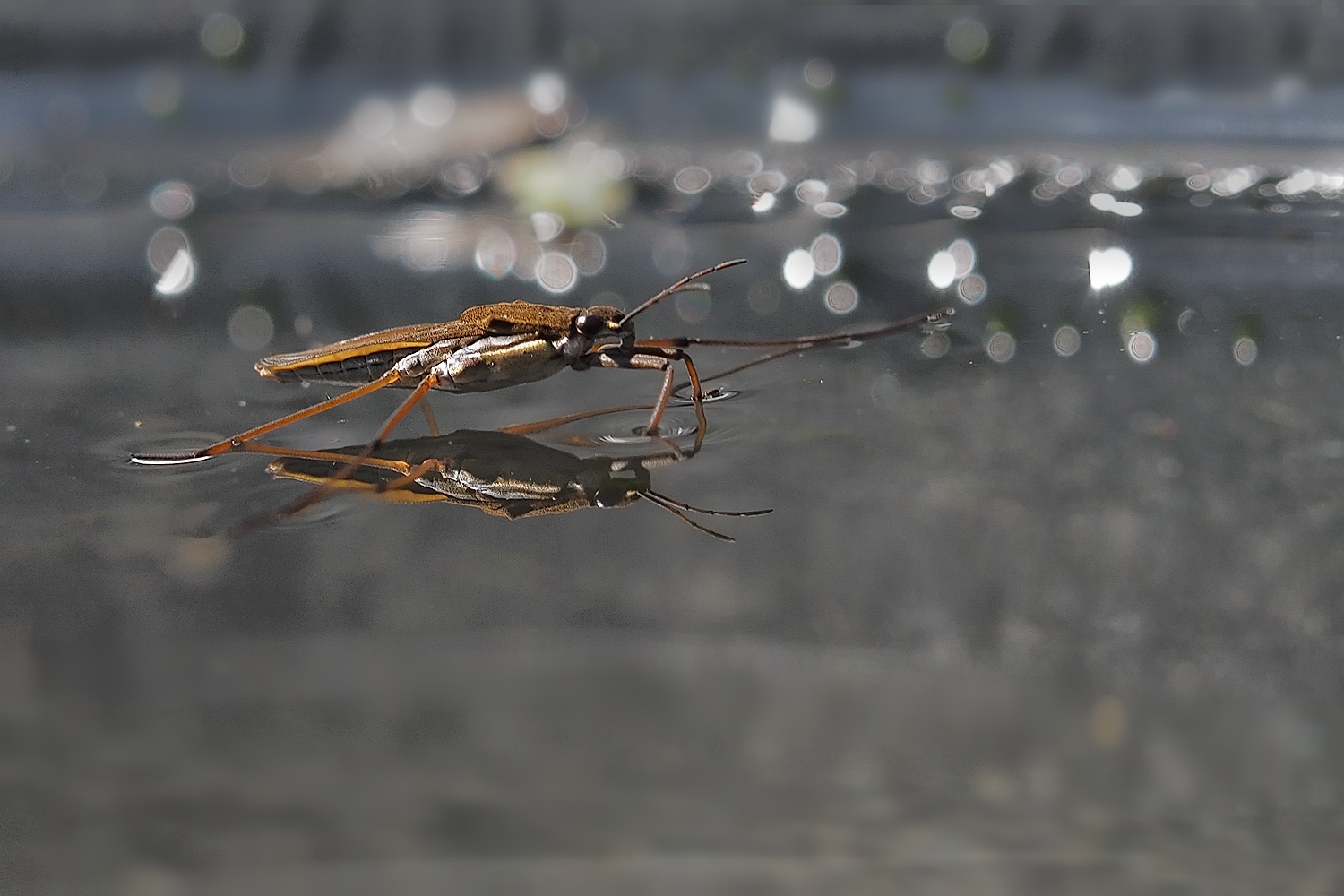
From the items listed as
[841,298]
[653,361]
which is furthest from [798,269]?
[653,361]

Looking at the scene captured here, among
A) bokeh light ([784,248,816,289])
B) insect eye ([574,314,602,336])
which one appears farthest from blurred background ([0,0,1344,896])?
insect eye ([574,314,602,336])

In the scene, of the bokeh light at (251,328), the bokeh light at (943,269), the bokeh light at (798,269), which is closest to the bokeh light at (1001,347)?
the bokeh light at (943,269)

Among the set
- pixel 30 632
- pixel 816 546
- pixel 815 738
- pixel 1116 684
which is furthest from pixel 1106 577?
pixel 30 632

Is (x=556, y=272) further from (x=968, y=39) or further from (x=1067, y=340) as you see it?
(x=968, y=39)

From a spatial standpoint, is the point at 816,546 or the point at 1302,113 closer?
the point at 816,546

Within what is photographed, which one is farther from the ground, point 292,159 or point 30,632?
point 292,159

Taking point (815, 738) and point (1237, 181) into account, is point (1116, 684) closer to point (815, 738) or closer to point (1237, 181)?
point (815, 738)
